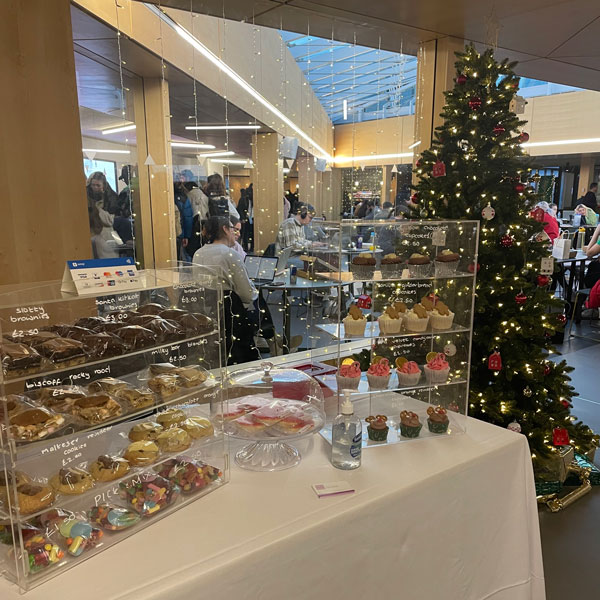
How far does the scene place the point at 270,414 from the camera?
153 centimetres

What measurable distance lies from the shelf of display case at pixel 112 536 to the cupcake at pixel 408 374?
2.50 feet

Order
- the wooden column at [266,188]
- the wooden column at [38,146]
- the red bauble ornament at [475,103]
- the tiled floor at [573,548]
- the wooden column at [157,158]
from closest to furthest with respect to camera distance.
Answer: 1. the tiled floor at [573,548]
2. the wooden column at [38,146]
3. the red bauble ornament at [475,103]
4. the wooden column at [157,158]
5. the wooden column at [266,188]

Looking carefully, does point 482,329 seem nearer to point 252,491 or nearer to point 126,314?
point 252,491

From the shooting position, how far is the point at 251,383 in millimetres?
1687

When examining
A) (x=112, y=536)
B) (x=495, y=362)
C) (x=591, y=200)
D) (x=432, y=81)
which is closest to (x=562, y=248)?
(x=432, y=81)

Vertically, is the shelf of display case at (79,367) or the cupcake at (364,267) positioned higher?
the cupcake at (364,267)

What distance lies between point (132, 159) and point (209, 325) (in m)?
3.17

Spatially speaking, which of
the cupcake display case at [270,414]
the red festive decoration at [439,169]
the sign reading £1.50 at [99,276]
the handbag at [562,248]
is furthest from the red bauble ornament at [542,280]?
the handbag at [562,248]

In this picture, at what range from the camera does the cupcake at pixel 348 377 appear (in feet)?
5.66

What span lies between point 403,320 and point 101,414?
1106 millimetres

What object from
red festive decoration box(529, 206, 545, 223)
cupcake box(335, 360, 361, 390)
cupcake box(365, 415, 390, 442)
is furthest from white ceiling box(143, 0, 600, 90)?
cupcake box(365, 415, 390, 442)

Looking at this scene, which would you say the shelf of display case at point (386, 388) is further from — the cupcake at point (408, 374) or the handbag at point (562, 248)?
the handbag at point (562, 248)

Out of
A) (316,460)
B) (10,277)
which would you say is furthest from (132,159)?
(316,460)

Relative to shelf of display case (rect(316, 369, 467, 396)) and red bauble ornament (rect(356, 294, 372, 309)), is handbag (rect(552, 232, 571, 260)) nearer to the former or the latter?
shelf of display case (rect(316, 369, 467, 396))
